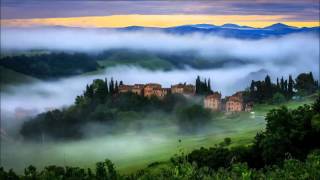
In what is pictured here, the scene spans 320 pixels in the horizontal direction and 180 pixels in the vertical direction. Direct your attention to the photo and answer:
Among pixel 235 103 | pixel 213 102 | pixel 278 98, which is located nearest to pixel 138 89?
pixel 213 102

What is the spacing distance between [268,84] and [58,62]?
18.9 metres

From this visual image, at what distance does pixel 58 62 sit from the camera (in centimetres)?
5616

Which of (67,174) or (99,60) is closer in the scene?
(67,174)

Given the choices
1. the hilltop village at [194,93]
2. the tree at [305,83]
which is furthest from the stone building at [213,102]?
the tree at [305,83]

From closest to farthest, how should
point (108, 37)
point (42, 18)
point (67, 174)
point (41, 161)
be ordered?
point (67, 174), point (41, 161), point (42, 18), point (108, 37)

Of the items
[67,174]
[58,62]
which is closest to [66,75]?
[58,62]

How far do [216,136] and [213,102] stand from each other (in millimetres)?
6708

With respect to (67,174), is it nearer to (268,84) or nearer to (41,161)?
(41,161)

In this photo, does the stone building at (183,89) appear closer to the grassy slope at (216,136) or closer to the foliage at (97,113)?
the foliage at (97,113)

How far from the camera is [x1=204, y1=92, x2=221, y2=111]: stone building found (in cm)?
4734

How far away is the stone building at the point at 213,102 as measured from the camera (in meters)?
47.3

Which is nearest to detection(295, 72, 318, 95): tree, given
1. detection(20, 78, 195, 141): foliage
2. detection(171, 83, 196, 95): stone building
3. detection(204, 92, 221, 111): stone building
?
detection(204, 92, 221, 111): stone building

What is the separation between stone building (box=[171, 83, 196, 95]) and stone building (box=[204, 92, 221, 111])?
2.04 metres

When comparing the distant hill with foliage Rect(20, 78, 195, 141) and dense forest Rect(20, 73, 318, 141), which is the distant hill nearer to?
dense forest Rect(20, 73, 318, 141)
